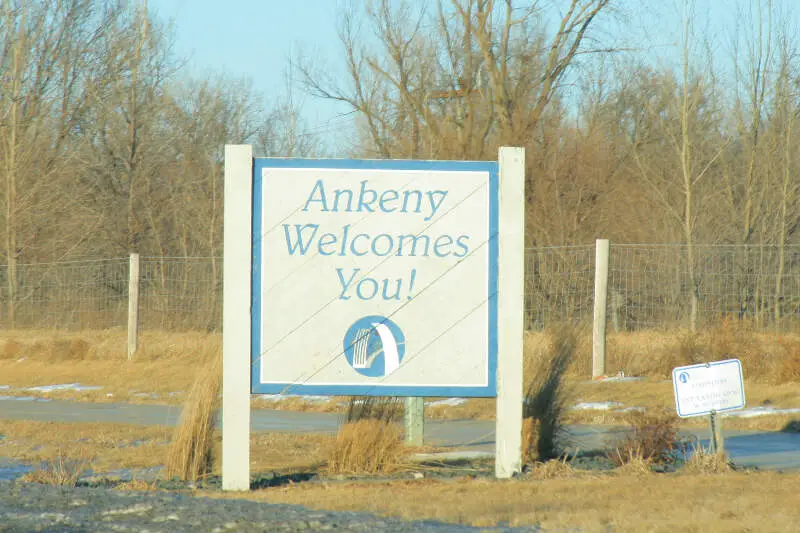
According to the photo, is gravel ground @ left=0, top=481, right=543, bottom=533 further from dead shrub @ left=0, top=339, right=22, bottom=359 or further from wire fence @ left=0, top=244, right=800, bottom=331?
dead shrub @ left=0, top=339, right=22, bottom=359

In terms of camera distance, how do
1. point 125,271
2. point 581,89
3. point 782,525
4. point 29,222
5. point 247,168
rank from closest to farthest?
point 782,525 → point 247,168 → point 125,271 → point 29,222 → point 581,89

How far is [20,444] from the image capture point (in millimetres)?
10945

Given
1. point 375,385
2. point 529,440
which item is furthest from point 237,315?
point 529,440

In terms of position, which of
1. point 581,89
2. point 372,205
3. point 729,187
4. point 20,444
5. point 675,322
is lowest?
point 20,444

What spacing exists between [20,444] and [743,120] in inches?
889

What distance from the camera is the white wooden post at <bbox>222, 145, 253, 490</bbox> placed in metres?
8.40

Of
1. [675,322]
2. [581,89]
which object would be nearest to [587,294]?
[675,322]

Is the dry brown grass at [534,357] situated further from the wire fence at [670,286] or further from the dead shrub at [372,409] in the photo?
the dead shrub at [372,409]

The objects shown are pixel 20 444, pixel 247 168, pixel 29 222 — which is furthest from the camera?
pixel 29 222

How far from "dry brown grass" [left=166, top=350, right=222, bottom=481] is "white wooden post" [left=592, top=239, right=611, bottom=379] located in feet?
28.5

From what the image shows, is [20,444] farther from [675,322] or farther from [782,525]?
[675,322]

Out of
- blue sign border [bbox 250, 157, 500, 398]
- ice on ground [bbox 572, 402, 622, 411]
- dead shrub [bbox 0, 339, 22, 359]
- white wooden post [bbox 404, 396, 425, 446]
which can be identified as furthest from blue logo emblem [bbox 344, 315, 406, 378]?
dead shrub [bbox 0, 339, 22, 359]

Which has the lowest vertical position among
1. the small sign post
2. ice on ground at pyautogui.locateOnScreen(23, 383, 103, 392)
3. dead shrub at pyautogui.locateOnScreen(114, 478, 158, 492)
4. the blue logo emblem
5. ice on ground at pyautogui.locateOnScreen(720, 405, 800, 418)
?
ice on ground at pyautogui.locateOnScreen(23, 383, 103, 392)

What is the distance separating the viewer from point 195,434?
28.6ft
